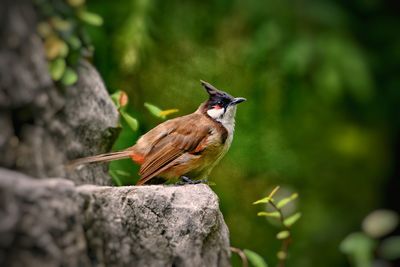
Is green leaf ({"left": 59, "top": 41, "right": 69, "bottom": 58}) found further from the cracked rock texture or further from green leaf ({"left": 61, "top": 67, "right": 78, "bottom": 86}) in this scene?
the cracked rock texture

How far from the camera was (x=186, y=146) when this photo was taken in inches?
175

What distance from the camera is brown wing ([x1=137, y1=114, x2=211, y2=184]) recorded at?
4230mm

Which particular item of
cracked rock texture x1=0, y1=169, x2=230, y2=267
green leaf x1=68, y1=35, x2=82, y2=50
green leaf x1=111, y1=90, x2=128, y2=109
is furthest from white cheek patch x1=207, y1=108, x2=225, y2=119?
green leaf x1=68, y1=35, x2=82, y2=50

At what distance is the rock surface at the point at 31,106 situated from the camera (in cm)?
266

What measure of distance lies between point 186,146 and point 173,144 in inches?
3.5

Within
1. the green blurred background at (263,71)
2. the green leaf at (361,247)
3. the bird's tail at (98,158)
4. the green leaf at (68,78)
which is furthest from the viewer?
the green blurred background at (263,71)

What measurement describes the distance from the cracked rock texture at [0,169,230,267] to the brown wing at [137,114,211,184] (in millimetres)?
705

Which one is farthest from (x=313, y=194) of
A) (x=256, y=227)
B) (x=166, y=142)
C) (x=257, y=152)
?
(x=166, y=142)

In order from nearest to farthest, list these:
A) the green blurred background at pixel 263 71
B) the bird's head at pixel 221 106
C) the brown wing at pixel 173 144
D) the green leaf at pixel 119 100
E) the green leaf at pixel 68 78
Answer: the green leaf at pixel 68 78 < the green leaf at pixel 119 100 < the brown wing at pixel 173 144 < the bird's head at pixel 221 106 < the green blurred background at pixel 263 71

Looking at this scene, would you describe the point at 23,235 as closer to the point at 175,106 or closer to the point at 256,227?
the point at 175,106

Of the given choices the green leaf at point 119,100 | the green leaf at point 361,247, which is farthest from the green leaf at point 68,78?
the green leaf at point 361,247

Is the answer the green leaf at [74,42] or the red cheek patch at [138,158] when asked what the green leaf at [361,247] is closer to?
the red cheek patch at [138,158]

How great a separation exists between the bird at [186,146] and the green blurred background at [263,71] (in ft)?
4.50

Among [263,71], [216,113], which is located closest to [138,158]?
[216,113]
